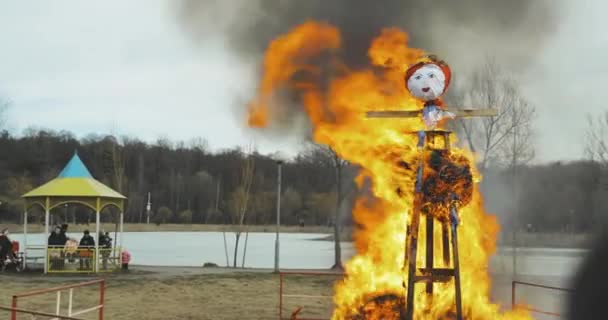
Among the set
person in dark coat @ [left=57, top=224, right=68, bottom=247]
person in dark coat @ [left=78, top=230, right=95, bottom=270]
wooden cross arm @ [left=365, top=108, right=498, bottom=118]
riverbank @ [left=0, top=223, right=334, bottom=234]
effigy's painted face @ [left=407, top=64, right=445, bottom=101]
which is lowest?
riverbank @ [left=0, top=223, right=334, bottom=234]

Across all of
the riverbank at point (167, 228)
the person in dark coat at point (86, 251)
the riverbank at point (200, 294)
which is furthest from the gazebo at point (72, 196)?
the riverbank at point (167, 228)

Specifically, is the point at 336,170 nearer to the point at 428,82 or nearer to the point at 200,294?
the point at 200,294

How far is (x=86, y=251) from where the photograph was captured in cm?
2408

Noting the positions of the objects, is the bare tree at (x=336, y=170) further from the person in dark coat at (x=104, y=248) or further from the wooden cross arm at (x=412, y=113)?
the wooden cross arm at (x=412, y=113)

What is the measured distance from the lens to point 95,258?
24.1 meters

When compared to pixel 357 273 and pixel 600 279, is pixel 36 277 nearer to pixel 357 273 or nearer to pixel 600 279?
pixel 357 273

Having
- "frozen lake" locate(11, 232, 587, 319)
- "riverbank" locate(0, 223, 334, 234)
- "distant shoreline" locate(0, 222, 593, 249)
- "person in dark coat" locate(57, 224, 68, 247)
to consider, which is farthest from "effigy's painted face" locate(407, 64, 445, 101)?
"riverbank" locate(0, 223, 334, 234)

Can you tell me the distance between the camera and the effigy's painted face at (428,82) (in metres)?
9.85

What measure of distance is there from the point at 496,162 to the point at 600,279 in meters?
23.7

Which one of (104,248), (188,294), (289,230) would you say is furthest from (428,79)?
(289,230)

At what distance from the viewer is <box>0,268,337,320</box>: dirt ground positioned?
55.1ft

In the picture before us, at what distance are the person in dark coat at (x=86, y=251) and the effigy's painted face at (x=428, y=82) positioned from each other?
17.7 metres

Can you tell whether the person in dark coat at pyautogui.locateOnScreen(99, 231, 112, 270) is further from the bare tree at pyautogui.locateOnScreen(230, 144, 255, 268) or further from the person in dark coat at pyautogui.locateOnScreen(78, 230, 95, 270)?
the bare tree at pyautogui.locateOnScreen(230, 144, 255, 268)

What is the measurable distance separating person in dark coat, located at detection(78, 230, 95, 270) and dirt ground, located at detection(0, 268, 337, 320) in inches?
55.7
